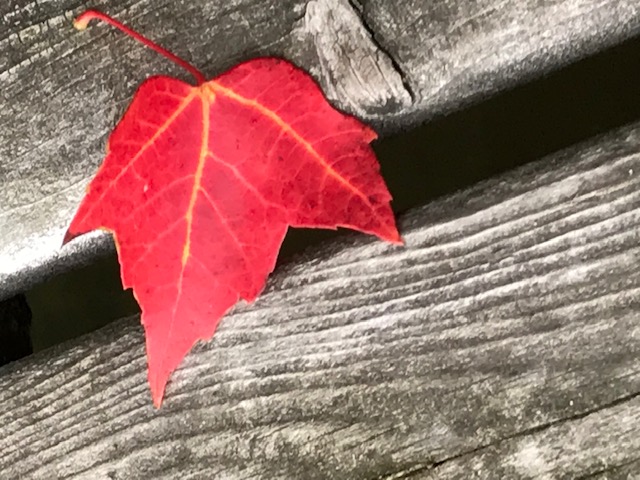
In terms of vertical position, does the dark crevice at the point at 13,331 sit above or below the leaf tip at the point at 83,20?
below

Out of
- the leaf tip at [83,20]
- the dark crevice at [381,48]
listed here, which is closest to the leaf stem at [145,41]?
the leaf tip at [83,20]

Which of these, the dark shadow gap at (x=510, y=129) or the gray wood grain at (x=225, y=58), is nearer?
the gray wood grain at (x=225, y=58)

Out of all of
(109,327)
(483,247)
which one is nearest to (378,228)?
(483,247)

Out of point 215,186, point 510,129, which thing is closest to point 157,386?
point 215,186

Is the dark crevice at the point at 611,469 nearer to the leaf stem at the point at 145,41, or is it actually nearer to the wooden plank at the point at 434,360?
the wooden plank at the point at 434,360

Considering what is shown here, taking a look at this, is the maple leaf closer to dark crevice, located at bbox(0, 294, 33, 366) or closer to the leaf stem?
the leaf stem

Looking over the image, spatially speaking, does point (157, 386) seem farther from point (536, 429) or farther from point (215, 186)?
point (536, 429)

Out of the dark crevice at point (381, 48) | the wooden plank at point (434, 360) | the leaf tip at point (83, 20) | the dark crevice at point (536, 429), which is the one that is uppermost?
the leaf tip at point (83, 20)

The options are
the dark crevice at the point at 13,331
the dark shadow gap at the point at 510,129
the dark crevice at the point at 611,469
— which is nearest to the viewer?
the dark crevice at the point at 611,469
